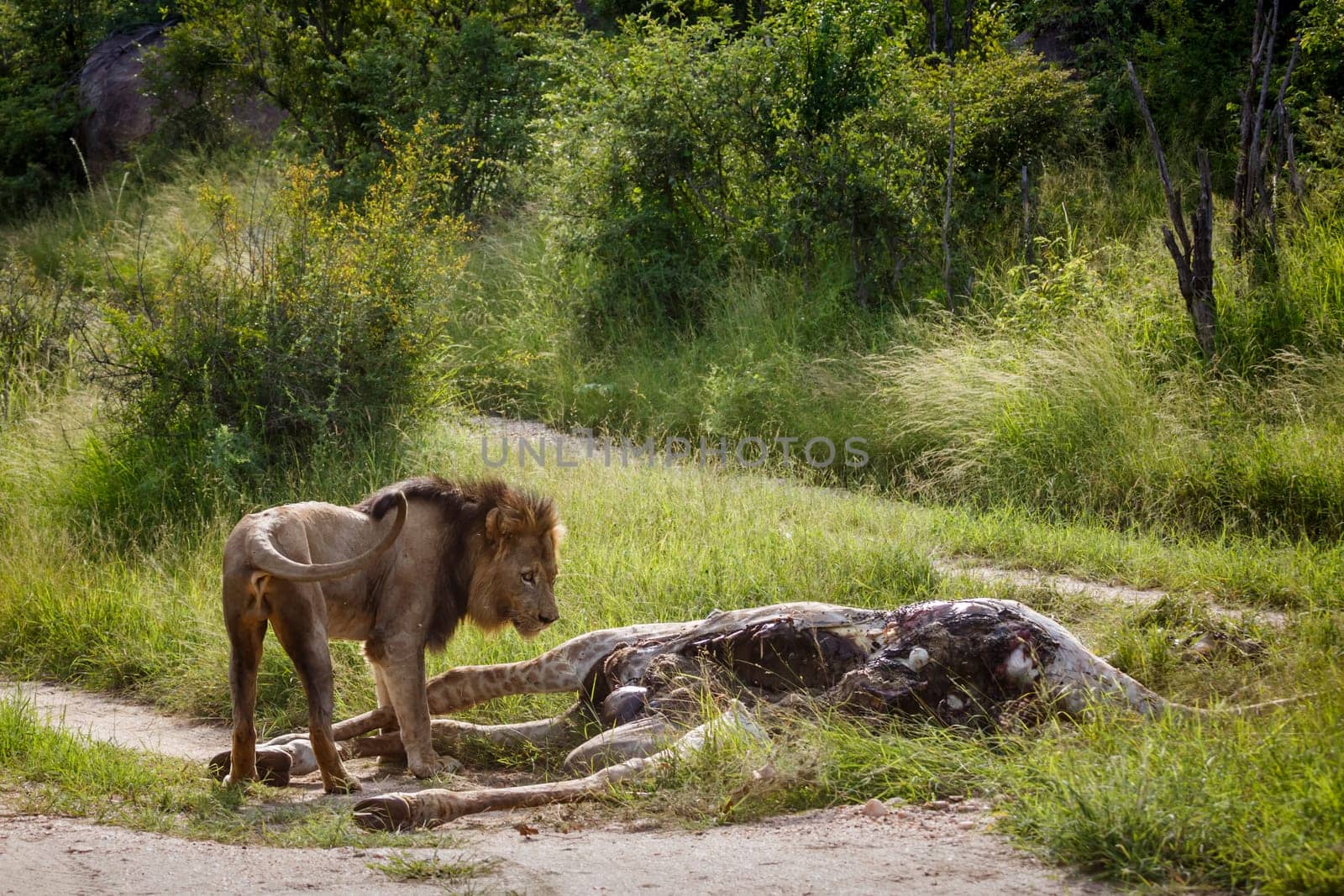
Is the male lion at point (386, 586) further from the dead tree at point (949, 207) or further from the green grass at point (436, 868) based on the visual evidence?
the dead tree at point (949, 207)

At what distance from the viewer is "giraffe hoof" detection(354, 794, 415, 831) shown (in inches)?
171

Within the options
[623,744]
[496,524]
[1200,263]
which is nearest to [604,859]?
[623,744]

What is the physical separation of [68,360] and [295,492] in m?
4.31

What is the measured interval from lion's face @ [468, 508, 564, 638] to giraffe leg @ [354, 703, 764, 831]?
0.85 metres

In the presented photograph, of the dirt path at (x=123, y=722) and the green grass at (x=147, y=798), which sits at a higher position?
the green grass at (x=147, y=798)

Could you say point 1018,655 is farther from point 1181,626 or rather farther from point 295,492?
point 295,492

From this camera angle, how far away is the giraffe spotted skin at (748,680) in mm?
4828

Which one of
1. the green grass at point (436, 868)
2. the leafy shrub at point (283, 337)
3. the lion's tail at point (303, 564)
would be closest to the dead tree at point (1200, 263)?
the leafy shrub at point (283, 337)

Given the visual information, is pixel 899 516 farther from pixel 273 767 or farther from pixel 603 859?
pixel 603 859

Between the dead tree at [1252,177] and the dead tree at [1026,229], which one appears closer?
the dead tree at [1252,177]

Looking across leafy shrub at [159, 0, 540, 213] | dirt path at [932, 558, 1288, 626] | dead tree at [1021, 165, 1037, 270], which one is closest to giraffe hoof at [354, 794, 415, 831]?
dirt path at [932, 558, 1288, 626]

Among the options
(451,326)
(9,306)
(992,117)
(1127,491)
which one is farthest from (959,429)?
(9,306)

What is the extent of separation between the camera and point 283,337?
944 cm

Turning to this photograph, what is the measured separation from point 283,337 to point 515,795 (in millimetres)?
5653
